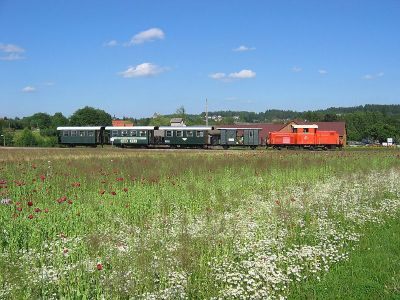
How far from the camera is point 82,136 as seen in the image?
56.2m

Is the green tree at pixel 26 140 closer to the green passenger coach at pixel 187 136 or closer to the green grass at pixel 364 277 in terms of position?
the green passenger coach at pixel 187 136

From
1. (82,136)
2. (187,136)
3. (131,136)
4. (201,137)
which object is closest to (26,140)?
(82,136)

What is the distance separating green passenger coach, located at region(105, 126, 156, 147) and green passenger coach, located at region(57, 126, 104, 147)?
6.79 feet

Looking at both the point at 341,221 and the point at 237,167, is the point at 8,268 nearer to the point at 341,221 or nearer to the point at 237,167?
the point at 341,221

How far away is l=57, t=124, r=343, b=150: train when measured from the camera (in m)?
49.2

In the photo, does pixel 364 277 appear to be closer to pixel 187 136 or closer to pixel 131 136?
pixel 187 136

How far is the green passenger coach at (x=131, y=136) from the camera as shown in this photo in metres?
53.2

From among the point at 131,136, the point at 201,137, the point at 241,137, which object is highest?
the point at 131,136

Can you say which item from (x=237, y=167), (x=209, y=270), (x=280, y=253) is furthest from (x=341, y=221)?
(x=237, y=167)

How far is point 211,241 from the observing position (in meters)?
7.76

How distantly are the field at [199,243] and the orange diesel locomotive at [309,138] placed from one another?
117 feet

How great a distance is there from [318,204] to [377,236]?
2.57 metres

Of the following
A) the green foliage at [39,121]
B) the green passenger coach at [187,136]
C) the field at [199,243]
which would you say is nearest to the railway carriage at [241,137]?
the green passenger coach at [187,136]

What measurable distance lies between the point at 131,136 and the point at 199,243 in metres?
47.3
